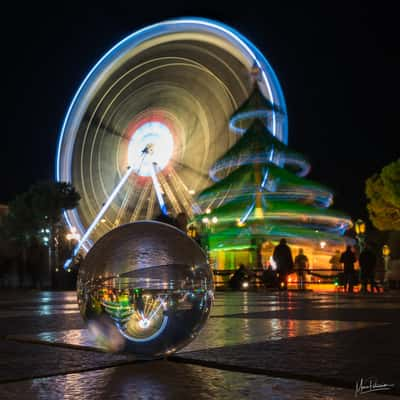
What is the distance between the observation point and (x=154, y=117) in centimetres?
3412

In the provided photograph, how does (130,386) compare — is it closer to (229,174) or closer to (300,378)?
(300,378)

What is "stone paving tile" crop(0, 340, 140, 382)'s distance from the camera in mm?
3119

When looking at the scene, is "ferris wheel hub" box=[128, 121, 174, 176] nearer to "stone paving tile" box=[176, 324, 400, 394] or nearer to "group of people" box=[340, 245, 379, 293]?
"group of people" box=[340, 245, 379, 293]

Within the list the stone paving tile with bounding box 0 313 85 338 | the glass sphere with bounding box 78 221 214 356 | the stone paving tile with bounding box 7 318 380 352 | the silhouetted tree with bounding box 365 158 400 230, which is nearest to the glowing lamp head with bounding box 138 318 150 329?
the glass sphere with bounding box 78 221 214 356

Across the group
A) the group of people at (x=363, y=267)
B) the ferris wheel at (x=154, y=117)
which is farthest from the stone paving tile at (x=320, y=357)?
the ferris wheel at (x=154, y=117)

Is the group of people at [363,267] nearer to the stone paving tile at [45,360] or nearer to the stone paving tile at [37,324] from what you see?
the stone paving tile at [37,324]

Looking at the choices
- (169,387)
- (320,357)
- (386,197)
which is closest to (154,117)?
(386,197)

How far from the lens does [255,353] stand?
11.7 feet

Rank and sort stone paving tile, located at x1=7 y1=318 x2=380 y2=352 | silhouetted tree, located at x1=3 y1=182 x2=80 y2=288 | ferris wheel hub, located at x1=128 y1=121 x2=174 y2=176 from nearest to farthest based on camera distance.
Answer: stone paving tile, located at x1=7 y1=318 x2=380 y2=352 < ferris wheel hub, located at x1=128 y1=121 x2=174 y2=176 < silhouetted tree, located at x1=3 y1=182 x2=80 y2=288

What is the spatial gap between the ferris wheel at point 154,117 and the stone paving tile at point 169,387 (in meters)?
26.5

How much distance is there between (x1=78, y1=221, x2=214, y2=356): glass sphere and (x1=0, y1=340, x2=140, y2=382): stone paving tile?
0.24 metres

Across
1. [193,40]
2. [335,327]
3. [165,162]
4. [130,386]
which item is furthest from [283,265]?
[193,40]

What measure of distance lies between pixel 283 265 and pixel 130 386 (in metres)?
13.1

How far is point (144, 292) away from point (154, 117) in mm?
31478
